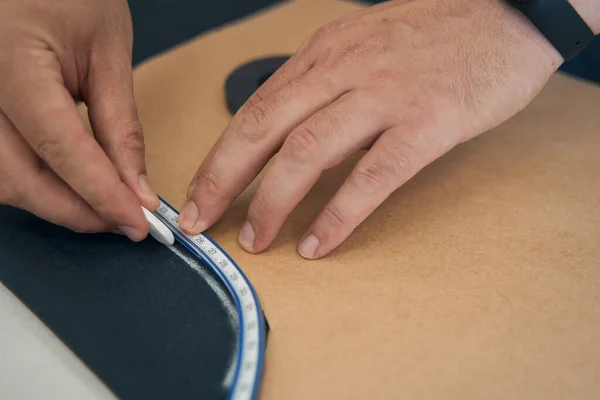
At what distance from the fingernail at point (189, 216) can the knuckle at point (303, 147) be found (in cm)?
14

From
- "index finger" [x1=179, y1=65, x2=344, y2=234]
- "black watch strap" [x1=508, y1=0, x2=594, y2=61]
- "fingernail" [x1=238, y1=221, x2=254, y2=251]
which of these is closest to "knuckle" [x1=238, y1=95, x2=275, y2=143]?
"index finger" [x1=179, y1=65, x2=344, y2=234]

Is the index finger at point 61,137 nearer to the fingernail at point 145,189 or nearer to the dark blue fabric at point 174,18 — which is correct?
the fingernail at point 145,189

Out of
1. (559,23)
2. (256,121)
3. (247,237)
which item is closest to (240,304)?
(247,237)

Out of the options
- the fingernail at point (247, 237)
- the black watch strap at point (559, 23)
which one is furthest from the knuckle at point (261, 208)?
the black watch strap at point (559, 23)

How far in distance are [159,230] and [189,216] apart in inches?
1.8

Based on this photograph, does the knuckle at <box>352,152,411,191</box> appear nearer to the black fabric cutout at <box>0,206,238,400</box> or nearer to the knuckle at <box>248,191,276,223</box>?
the knuckle at <box>248,191,276,223</box>

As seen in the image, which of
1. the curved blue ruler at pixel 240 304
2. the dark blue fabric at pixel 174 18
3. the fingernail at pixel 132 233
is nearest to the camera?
the curved blue ruler at pixel 240 304

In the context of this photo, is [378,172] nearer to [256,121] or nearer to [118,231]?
[256,121]

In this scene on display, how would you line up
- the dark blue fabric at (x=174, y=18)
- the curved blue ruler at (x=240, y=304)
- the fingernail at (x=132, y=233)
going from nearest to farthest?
the curved blue ruler at (x=240, y=304) → the fingernail at (x=132, y=233) → the dark blue fabric at (x=174, y=18)

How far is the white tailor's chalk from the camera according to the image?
2.09ft

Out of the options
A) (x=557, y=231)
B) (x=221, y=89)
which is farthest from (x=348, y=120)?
(x=221, y=89)

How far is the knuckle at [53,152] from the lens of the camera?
0.59m

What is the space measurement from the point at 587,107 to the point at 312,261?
0.60m

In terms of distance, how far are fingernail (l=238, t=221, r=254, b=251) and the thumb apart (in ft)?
0.38
